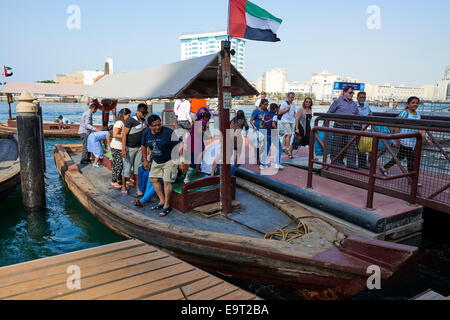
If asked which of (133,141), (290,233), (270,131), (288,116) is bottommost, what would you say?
(290,233)

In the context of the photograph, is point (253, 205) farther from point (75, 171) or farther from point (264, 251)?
point (75, 171)

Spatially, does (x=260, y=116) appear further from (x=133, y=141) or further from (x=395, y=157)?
(x=395, y=157)

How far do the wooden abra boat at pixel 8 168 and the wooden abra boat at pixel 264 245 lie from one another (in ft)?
10.8

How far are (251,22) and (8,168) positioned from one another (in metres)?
8.10

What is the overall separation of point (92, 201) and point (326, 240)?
4803 millimetres

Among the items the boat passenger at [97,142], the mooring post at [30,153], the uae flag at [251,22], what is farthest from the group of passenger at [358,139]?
the mooring post at [30,153]

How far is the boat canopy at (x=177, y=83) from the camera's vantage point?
544 cm

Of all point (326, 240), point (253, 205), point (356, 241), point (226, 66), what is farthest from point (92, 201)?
point (356, 241)

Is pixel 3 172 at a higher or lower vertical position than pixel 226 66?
lower

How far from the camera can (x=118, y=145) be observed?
710 cm

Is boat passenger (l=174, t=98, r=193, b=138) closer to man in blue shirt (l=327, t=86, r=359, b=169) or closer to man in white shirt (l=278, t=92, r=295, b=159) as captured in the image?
man in white shirt (l=278, t=92, r=295, b=159)

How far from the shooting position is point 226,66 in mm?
5215

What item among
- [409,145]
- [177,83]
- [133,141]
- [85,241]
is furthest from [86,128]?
[409,145]
